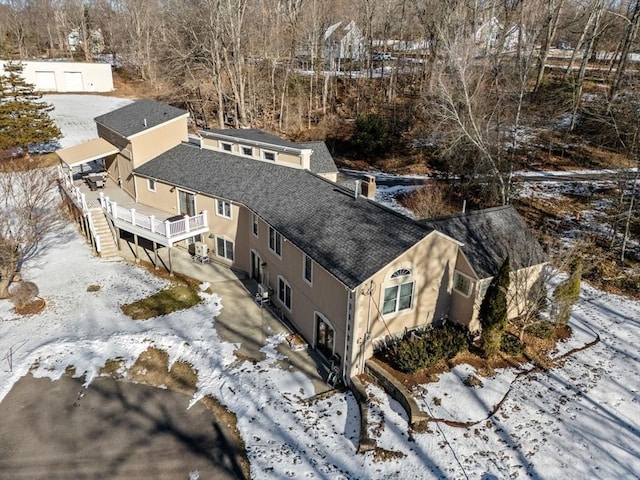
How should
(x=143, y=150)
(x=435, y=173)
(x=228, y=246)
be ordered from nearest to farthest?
1. (x=228, y=246)
2. (x=143, y=150)
3. (x=435, y=173)

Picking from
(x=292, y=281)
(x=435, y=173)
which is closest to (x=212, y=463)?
(x=292, y=281)

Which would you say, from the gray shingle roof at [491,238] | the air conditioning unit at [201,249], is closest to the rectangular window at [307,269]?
the gray shingle roof at [491,238]

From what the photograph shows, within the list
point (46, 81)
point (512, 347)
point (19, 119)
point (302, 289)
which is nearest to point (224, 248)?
point (302, 289)

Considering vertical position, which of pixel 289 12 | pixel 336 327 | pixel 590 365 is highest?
pixel 289 12

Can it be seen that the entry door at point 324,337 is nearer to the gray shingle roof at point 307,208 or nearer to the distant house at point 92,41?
the gray shingle roof at point 307,208

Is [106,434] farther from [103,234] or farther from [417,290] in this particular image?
[103,234]

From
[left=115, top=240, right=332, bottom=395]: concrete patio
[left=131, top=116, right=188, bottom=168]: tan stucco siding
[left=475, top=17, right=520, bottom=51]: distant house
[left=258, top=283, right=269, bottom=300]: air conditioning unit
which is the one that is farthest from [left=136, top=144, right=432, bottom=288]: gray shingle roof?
[left=475, top=17, right=520, bottom=51]: distant house

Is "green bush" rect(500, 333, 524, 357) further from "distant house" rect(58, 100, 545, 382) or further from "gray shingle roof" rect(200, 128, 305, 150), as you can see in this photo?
"gray shingle roof" rect(200, 128, 305, 150)

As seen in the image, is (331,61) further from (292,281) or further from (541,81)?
(292,281)
